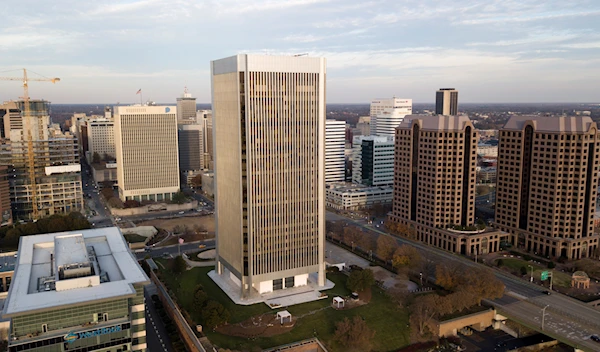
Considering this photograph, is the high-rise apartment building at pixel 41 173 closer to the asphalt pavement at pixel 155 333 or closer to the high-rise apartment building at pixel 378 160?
the asphalt pavement at pixel 155 333

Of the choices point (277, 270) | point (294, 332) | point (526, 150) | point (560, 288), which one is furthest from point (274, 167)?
point (526, 150)

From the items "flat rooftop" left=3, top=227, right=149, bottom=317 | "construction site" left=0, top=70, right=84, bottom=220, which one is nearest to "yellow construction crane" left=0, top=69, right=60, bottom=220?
"construction site" left=0, top=70, right=84, bottom=220

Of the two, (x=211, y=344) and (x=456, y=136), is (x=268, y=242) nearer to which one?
(x=211, y=344)

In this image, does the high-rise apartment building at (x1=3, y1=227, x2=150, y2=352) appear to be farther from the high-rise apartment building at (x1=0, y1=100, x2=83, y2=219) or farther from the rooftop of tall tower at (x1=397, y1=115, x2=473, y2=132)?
the high-rise apartment building at (x1=0, y1=100, x2=83, y2=219)

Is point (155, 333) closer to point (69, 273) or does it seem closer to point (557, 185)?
point (69, 273)

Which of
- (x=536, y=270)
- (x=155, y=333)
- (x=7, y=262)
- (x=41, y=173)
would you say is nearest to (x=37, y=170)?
(x=41, y=173)

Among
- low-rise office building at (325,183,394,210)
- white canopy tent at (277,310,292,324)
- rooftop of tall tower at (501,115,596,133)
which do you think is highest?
rooftop of tall tower at (501,115,596,133)
